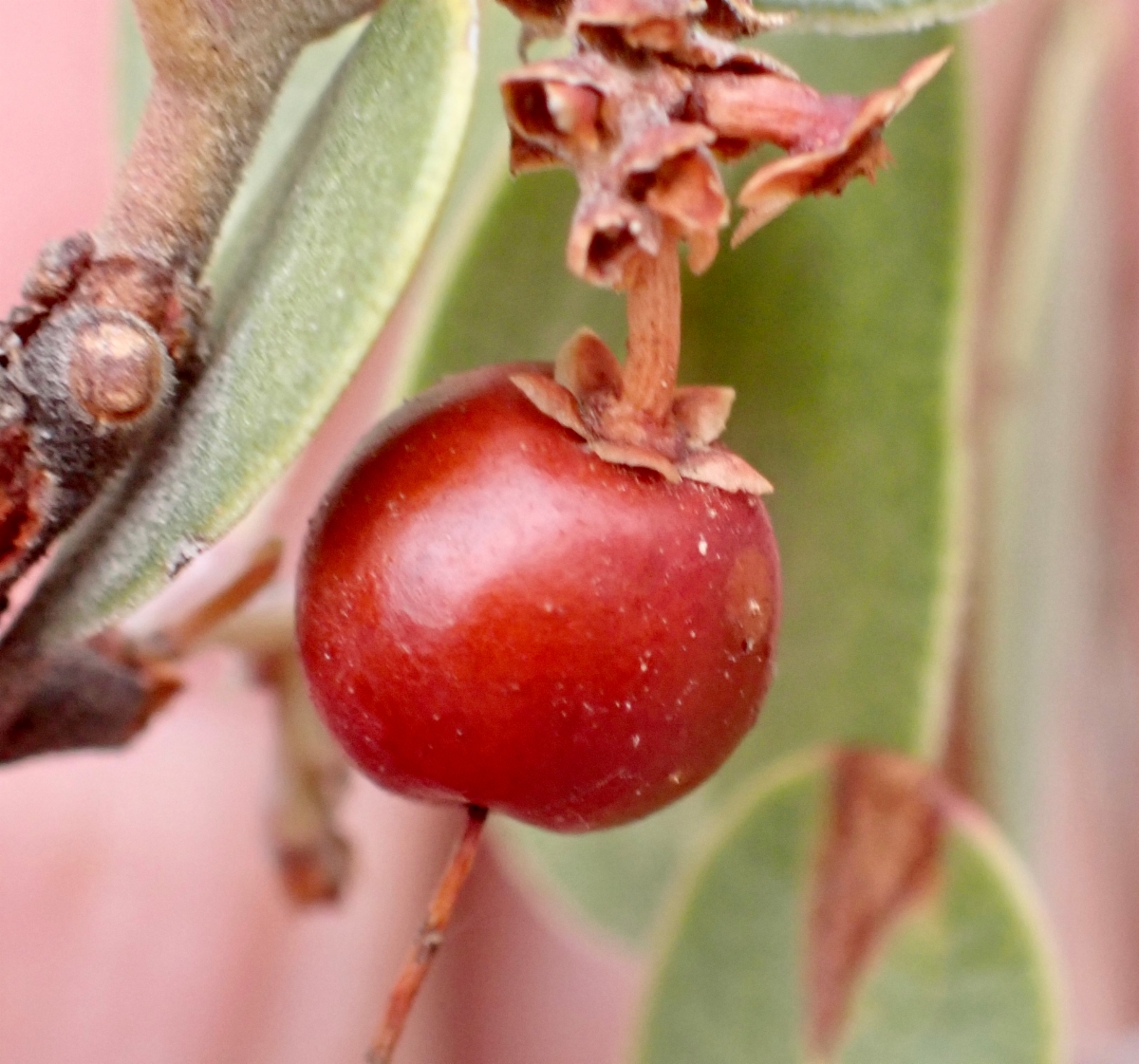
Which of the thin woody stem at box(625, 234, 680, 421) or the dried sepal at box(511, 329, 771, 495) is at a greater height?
the thin woody stem at box(625, 234, 680, 421)

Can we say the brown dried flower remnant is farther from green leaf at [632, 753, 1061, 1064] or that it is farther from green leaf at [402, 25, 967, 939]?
green leaf at [632, 753, 1061, 1064]

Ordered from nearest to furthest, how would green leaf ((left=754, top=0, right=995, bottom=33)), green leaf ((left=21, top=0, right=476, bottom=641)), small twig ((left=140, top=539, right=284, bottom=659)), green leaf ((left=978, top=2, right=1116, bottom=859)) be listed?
1. green leaf ((left=21, top=0, right=476, bottom=641))
2. green leaf ((left=754, top=0, right=995, bottom=33))
3. small twig ((left=140, top=539, right=284, bottom=659))
4. green leaf ((left=978, top=2, right=1116, bottom=859))

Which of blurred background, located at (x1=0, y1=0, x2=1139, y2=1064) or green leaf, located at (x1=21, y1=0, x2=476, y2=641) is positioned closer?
green leaf, located at (x1=21, y1=0, x2=476, y2=641)

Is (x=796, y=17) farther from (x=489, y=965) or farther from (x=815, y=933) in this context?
(x=489, y=965)

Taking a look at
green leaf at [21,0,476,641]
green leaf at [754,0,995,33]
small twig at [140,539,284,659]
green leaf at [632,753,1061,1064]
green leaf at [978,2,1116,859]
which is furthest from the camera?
green leaf at [978,2,1116,859]

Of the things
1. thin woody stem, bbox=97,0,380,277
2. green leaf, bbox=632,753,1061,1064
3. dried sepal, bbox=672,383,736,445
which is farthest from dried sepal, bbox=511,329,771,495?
green leaf, bbox=632,753,1061,1064

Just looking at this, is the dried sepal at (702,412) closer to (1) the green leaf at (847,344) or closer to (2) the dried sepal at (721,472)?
(2) the dried sepal at (721,472)

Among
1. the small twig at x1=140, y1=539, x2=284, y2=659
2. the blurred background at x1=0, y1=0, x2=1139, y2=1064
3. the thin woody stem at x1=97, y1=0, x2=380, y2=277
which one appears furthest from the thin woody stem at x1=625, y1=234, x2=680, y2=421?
the blurred background at x1=0, y1=0, x2=1139, y2=1064

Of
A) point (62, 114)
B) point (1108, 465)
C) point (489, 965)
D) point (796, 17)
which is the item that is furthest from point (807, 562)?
point (62, 114)
